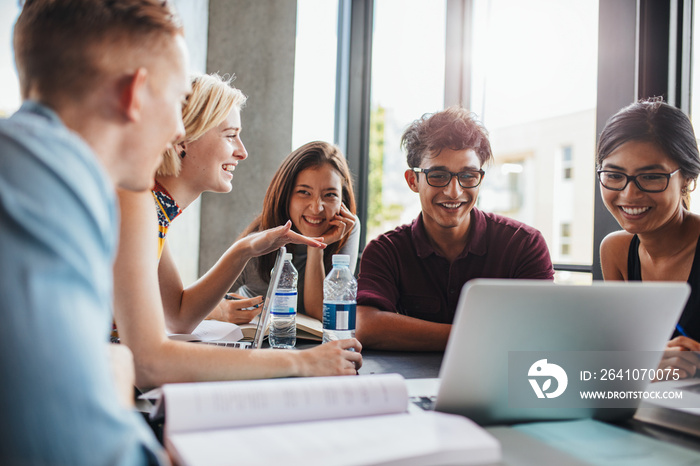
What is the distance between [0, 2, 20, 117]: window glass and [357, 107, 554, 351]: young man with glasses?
6.00ft

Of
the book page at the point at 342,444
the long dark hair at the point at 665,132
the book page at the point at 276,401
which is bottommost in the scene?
the book page at the point at 342,444

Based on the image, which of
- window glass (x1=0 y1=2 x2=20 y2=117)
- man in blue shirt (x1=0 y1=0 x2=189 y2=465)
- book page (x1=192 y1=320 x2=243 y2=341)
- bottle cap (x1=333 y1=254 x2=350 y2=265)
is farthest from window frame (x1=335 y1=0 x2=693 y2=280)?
window glass (x1=0 y1=2 x2=20 y2=117)

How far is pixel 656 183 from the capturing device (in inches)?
55.7

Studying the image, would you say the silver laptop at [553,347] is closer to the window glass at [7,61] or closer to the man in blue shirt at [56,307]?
the man in blue shirt at [56,307]

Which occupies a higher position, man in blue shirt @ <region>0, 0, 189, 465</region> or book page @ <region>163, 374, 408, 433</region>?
man in blue shirt @ <region>0, 0, 189, 465</region>

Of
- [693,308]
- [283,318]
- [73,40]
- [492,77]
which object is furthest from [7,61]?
[693,308]

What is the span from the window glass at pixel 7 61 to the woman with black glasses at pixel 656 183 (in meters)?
2.41

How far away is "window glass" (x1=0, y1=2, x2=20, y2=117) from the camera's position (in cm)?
227

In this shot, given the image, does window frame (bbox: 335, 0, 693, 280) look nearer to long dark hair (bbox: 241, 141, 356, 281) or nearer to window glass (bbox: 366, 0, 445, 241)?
long dark hair (bbox: 241, 141, 356, 281)

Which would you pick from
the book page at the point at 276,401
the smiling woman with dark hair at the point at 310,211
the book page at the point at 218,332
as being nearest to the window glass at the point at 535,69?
the smiling woman with dark hair at the point at 310,211

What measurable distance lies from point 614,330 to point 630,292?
7 centimetres

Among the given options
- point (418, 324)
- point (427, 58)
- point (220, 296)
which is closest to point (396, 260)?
point (418, 324)

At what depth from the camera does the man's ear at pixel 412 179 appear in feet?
6.07

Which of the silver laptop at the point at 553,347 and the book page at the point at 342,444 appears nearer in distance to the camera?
the book page at the point at 342,444
